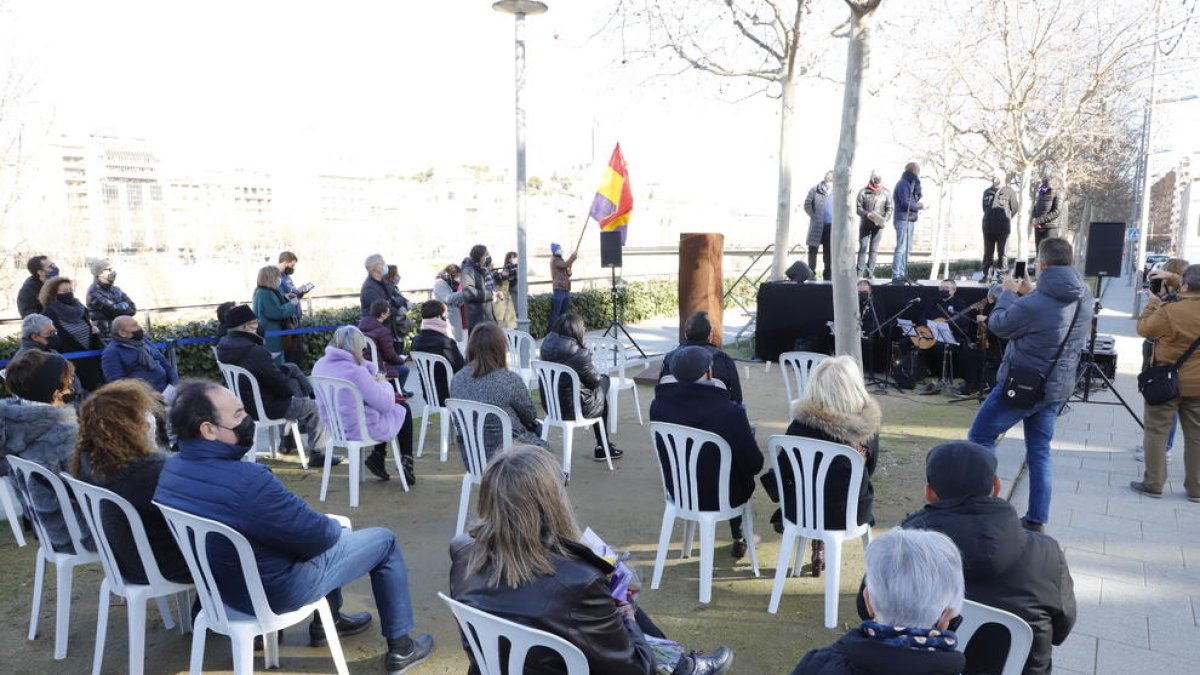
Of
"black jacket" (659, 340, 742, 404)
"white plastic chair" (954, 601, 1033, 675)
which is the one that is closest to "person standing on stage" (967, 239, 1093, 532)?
"black jacket" (659, 340, 742, 404)

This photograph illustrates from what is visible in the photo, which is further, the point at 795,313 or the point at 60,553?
the point at 795,313

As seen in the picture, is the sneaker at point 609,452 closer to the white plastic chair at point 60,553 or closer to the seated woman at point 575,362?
the seated woman at point 575,362

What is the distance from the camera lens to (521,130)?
8727 millimetres

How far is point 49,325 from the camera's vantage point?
482 cm

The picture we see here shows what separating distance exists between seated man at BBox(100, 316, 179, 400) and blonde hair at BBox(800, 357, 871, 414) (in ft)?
13.8

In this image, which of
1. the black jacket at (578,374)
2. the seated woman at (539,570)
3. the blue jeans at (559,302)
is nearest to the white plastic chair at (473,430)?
the black jacket at (578,374)

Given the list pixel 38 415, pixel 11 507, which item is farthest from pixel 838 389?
pixel 11 507

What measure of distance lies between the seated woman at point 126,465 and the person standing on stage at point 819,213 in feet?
30.3

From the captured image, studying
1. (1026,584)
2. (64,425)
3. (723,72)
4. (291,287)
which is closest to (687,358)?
(1026,584)

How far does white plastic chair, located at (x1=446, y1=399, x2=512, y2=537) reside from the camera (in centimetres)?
386

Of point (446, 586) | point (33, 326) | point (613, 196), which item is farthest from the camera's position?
point (613, 196)

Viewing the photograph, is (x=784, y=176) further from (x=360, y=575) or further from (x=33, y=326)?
(x=360, y=575)

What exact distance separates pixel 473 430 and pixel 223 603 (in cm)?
164

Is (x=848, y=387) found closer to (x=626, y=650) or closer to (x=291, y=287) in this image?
(x=626, y=650)
